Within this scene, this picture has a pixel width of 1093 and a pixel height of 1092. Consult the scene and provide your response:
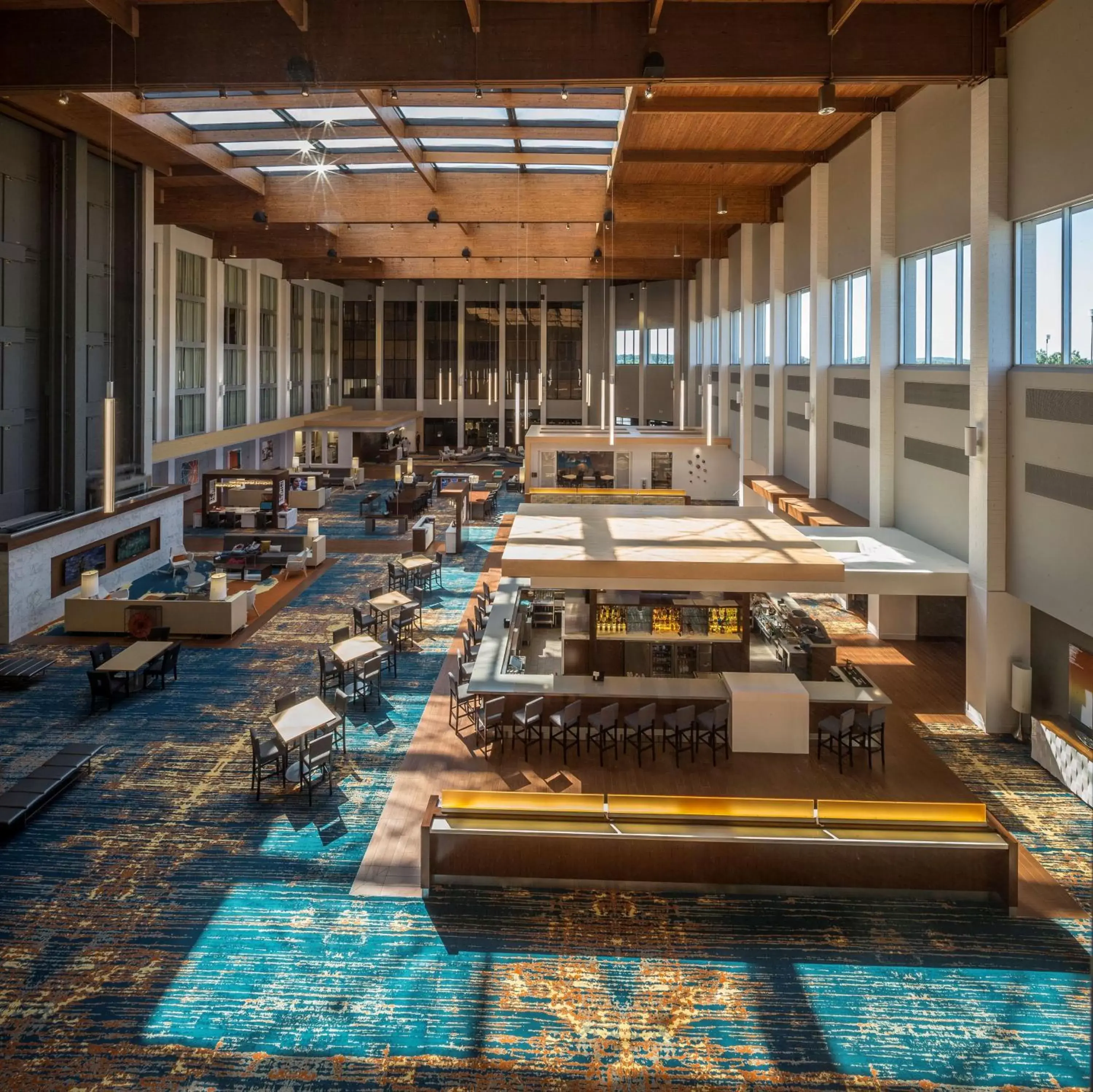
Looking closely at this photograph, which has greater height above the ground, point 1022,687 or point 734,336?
point 734,336

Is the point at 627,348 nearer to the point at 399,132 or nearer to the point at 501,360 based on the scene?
the point at 501,360

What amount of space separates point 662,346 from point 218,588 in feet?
108

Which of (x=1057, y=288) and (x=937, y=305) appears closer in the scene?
(x=1057, y=288)

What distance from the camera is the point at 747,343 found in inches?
996

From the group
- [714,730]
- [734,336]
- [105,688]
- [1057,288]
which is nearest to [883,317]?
[1057,288]

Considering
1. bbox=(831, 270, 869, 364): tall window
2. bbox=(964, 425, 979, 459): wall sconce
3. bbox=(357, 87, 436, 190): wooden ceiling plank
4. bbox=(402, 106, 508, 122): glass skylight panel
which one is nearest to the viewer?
bbox=(964, 425, 979, 459): wall sconce

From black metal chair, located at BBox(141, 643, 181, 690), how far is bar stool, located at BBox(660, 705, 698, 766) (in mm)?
7384

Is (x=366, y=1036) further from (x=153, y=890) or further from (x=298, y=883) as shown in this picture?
(x=153, y=890)

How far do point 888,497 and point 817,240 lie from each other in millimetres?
5846

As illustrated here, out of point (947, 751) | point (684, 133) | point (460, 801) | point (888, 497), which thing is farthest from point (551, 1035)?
point (684, 133)

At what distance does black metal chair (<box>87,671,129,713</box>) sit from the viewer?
11961 mm

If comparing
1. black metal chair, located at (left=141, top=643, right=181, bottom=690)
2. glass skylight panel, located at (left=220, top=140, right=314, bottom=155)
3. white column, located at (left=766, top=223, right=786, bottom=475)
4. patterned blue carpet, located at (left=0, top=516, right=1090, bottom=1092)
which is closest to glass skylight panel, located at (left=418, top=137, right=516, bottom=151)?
glass skylight panel, located at (left=220, top=140, right=314, bottom=155)

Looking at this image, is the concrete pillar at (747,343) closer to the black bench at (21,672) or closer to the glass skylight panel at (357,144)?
the glass skylight panel at (357,144)

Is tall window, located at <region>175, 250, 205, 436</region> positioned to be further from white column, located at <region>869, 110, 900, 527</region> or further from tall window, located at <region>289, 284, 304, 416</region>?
white column, located at <region>869, 110, 900, 527</region>
